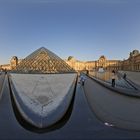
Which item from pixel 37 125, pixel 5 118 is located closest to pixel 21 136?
pixel 37 125

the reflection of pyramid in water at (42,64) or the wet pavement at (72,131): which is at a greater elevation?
the reflection of pyramid in water at (42,64)

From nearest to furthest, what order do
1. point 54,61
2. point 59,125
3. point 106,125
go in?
point 59,125 → point 106,125 → point 54,61

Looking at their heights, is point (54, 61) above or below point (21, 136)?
above

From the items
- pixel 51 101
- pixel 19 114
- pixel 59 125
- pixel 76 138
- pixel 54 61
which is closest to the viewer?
pixel 76 138

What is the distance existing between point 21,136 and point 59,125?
771 millimetres

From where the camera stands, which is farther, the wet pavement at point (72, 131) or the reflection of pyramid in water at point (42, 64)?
the reflection of pyramid in water at point (42, 64)

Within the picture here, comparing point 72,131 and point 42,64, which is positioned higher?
point 42,64

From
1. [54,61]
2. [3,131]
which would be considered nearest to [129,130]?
[3,131]

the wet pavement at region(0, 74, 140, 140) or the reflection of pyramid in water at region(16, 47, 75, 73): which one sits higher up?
the reflection of pyramid in water at region(16, 47, 75, 73)

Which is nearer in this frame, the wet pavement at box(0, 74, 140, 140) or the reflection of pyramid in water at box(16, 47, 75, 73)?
the wet pavement at box(0, 74, 140, 140)

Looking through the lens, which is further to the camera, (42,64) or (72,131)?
(42,64)

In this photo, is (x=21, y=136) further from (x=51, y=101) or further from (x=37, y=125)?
(x=51, y=101)

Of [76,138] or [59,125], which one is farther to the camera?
[59,125]

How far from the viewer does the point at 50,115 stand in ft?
15.3
